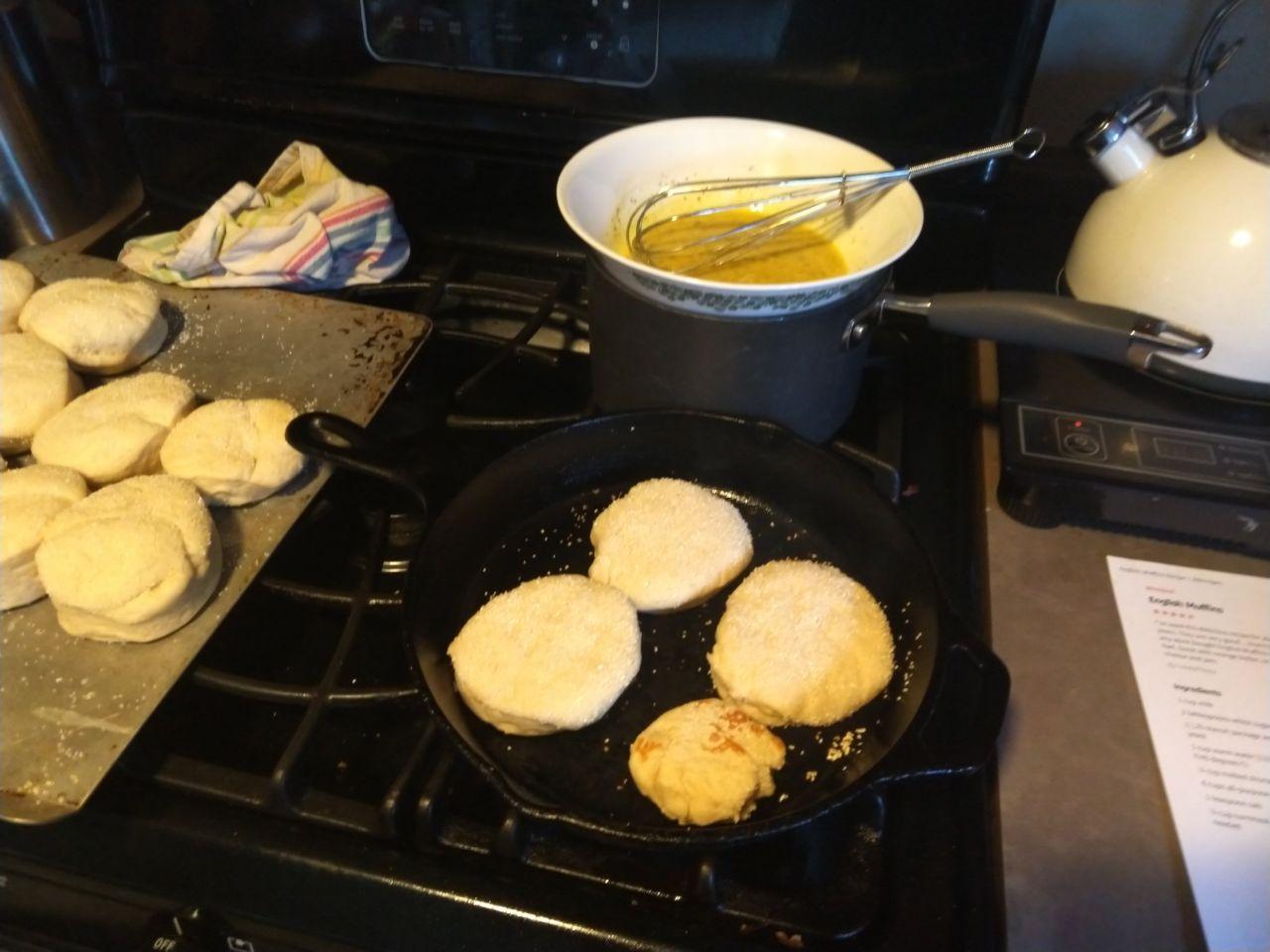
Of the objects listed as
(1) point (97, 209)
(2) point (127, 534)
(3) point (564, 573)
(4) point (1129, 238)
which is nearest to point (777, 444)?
(3) point (564, 573)

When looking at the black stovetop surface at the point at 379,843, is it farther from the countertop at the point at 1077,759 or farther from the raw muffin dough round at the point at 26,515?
the raw muffin dough round at the point at 26,515

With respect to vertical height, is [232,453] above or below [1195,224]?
below

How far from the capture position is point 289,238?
780 mm

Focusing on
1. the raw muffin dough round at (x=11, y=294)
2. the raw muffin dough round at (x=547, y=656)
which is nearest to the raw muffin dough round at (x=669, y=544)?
the raw muffin dough round at (x=547, y=656)

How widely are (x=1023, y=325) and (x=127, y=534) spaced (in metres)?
0.59

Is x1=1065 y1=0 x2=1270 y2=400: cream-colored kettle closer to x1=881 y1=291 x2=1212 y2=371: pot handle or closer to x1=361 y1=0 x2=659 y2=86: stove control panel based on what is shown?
x1=881 y1=291 x2=1212 y2=371: pot handle

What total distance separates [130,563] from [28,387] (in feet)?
0.79

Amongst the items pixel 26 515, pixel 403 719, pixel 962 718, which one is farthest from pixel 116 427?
pixel 962 718

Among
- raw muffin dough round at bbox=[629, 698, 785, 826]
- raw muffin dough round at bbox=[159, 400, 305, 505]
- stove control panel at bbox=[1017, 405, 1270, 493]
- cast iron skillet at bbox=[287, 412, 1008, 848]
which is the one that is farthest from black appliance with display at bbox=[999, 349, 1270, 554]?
raw muffin dough round at bbox=[159, 400, 305, 505]

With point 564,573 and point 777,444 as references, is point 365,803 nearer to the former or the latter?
point 564,573

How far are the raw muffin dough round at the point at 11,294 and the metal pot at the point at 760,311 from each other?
19.6 inches

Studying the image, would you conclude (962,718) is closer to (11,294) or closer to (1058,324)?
(1058,324)

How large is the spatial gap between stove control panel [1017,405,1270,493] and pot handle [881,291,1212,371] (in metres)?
0.06

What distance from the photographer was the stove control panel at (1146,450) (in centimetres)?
59
